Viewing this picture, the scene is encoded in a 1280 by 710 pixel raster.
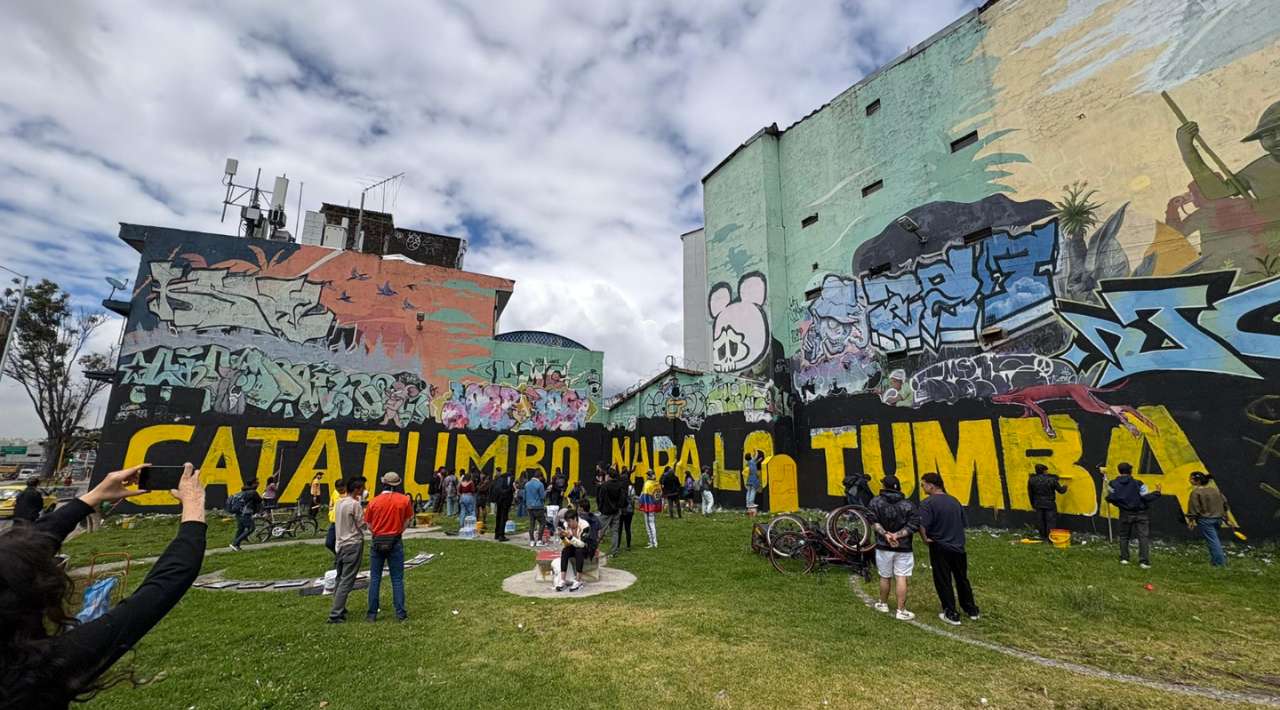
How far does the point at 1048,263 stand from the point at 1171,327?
3.19 meters

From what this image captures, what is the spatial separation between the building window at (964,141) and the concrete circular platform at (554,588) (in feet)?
55.2

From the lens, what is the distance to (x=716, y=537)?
1458 centimetres

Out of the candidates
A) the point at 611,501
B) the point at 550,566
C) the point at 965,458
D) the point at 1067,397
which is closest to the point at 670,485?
the point at 611,501

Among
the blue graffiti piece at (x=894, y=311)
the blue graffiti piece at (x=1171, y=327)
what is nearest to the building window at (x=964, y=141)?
the blue graffiti piece at (x=894, y=311)

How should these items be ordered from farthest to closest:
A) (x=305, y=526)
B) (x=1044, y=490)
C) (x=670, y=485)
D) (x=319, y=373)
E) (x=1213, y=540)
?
(x=319, y=373)
(x=670, y=485)
(x=305, y=526)
(x=1044, y=490)
(x=1213, y=540)

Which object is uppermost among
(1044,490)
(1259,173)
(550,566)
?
(1259,173)

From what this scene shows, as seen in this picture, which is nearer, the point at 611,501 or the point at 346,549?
the point at 346,549

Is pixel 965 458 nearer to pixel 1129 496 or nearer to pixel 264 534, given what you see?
pixel 1129 496

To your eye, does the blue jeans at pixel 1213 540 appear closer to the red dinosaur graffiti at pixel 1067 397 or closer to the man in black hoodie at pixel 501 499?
the red dinosaur graffiti at pixel 1067 397

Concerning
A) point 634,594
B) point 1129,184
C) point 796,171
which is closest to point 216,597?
point 634,594

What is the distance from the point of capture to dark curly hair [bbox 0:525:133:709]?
1.54 m

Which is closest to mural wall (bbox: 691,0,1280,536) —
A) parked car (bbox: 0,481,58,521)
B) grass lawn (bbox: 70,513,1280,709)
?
grass lawn (bbox: 70,513,1280,709)

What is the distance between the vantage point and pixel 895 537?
755 centimetres

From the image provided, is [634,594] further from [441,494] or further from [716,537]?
[441,494]
